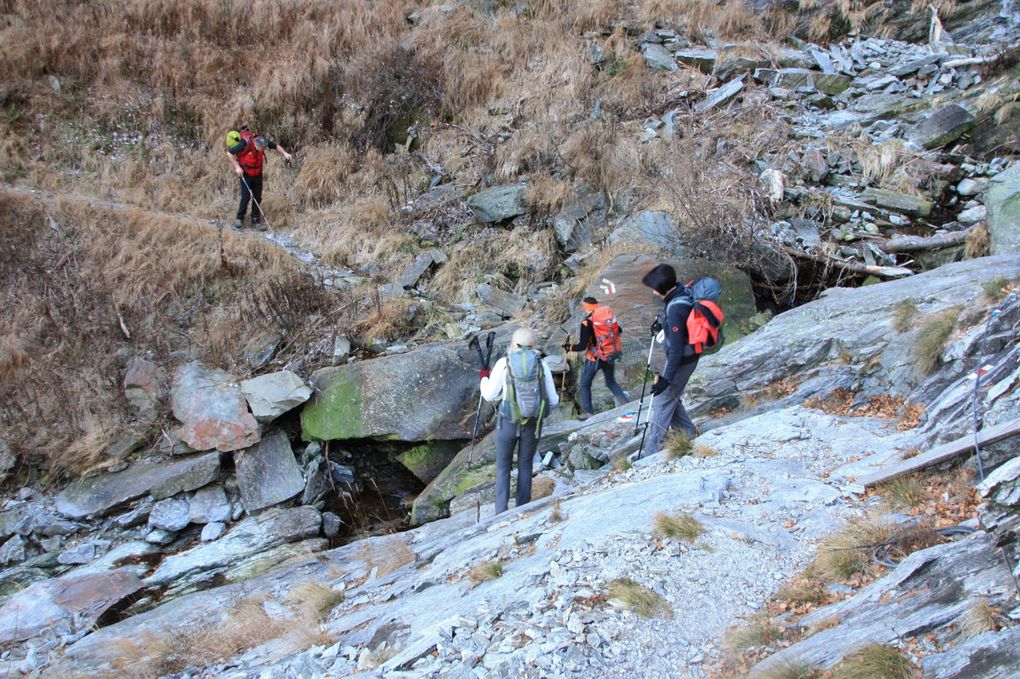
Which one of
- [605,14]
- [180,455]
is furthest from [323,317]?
[605,14]

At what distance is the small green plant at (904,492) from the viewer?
14.3 ft

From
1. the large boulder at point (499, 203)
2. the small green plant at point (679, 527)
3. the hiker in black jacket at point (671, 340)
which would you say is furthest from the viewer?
the large boulder at point (499, 203)

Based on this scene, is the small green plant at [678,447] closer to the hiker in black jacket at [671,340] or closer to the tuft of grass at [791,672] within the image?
the hiker in black jacket at [671,340]

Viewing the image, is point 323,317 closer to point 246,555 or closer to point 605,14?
point 246,555

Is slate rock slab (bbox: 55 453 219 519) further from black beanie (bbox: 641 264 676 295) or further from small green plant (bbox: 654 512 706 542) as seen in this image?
small green plant (bbox: 654 512 706 542)

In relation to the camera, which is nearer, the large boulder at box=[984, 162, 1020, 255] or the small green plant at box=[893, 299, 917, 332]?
the small green plant at box=[893, 299, 917, 332]

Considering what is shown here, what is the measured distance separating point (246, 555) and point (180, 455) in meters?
2.25

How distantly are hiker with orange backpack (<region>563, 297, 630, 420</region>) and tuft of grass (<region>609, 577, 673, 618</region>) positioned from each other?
443 cm

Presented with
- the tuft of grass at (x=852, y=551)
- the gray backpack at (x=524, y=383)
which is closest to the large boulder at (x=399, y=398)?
the gray backpack at (x=524, y=383)

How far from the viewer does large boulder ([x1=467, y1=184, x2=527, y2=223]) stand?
12828 millimetres

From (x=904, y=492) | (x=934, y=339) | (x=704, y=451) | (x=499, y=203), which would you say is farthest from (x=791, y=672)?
(x=499, y=203)

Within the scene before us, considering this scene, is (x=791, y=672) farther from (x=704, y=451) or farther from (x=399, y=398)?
(x=399, y=398)

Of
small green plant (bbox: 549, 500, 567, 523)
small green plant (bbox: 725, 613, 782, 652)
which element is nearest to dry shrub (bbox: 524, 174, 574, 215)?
small green plant (bbox: 549, 500, 567, 523)

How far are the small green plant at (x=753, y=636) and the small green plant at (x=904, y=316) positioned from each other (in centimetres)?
422
